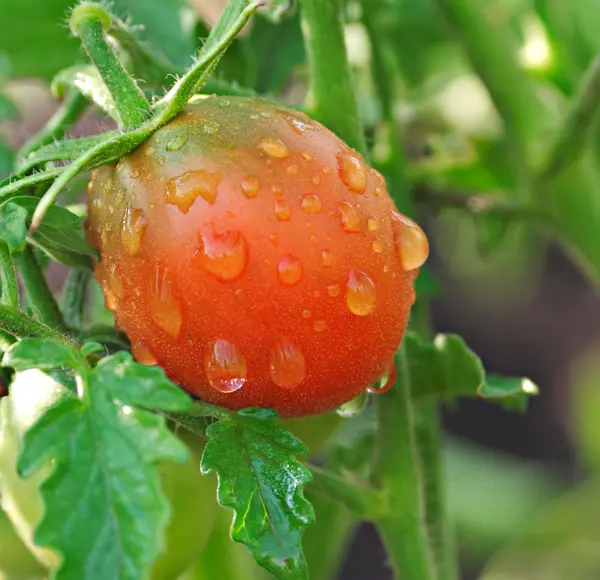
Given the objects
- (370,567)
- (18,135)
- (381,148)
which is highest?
(381,148)

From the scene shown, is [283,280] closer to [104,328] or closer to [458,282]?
[104,328]

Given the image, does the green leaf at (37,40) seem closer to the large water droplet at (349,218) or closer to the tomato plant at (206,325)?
the tomato plant at (206,325)

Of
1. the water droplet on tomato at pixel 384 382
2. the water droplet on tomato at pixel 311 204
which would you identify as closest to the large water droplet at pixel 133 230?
the water droplet on tomato at pixel 311 204

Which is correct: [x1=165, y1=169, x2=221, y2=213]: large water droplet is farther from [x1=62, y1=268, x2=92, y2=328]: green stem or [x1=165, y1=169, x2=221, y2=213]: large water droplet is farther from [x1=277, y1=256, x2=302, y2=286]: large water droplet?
[x1=62, y1=268, x2=92, y2=328]: green stem

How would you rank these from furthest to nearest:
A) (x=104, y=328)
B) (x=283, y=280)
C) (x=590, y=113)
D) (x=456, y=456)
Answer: (x=456, y=456), (x=590, y=113), (x=104, y=328), (x=283, y=280)

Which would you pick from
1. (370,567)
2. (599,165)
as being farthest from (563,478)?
(599,165)

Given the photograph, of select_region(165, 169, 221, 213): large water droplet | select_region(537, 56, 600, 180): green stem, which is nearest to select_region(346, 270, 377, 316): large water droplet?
select_region(165, 169, 221, 213): large water droplet

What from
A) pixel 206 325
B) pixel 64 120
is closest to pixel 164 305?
pixel 206 325
